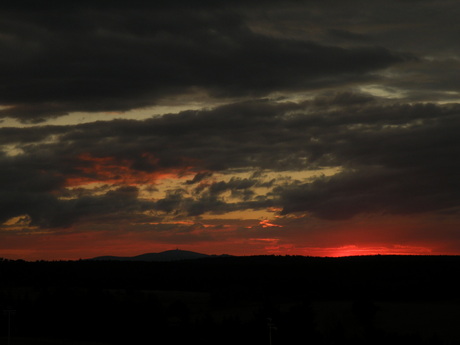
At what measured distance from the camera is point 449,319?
134m

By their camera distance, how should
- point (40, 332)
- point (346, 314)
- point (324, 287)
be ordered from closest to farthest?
1. point (40, 332)
2. point (346, 314)
3. point (324, 287)

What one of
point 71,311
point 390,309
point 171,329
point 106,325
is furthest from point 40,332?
point 390,309

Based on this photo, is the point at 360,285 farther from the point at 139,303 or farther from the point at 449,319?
the point at 139,303

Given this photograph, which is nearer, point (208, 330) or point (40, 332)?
point (208, 330)

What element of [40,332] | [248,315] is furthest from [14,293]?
[248,315]

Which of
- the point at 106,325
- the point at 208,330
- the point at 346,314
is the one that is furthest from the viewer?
A: the point at 346,314

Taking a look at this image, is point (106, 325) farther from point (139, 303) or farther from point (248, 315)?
point (248, 315)

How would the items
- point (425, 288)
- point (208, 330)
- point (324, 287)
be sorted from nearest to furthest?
point (208, 330) → point (425, 288) → point (324, 287)

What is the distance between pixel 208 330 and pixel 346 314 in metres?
46.9

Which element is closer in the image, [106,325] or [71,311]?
[106,325]

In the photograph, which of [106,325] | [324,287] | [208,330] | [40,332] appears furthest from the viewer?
[324,287]

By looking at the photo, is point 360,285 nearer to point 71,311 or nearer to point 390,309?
point 390,309

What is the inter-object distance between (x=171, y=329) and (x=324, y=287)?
85.7 m

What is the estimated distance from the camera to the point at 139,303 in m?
132
